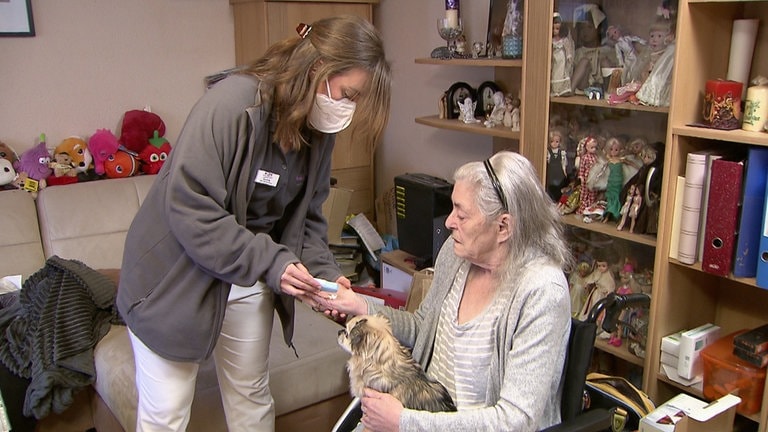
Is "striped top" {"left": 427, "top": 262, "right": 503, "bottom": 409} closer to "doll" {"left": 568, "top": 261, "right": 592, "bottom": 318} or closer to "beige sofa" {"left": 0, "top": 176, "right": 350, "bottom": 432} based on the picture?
"beige sofa" {"left": 0, "top": 176, "right": 350, "bottom": 432}

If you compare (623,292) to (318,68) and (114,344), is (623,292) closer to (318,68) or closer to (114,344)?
(318,68)

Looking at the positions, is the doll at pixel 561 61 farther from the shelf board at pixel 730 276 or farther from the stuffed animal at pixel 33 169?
the stuffed animal at pixel 33 169

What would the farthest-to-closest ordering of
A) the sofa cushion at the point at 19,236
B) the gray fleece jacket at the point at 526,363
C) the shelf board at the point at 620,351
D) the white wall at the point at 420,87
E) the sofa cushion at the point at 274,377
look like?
the white wall at the point at 420,87
the sofa cushion at the point at 19,236
the shelf board at the point at 620,351
the sofa cushion at the point at 274,377
the gray fleece jacket at the point at 526,363

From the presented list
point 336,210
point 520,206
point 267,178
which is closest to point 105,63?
point 336,210

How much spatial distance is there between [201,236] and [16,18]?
214cm

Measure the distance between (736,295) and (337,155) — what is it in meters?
2.08

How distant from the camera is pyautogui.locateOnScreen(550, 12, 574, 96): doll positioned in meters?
2.33

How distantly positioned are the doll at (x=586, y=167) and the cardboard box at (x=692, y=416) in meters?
0.74

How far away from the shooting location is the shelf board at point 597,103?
2047 mm

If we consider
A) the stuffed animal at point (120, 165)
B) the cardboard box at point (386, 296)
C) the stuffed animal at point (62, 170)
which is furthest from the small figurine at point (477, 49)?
the stuffed animal at point (62, 170)

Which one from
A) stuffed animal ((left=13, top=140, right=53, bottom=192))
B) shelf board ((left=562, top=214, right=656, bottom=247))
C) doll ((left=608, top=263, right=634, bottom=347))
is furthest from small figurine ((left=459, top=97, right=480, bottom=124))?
stuffed animal ((left=13, top=140, right=53, bottom=192))

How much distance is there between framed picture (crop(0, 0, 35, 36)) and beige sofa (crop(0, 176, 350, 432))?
723 millimetres

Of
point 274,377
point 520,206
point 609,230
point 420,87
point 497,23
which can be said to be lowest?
point 274,377

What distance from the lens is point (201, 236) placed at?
1487 mm
